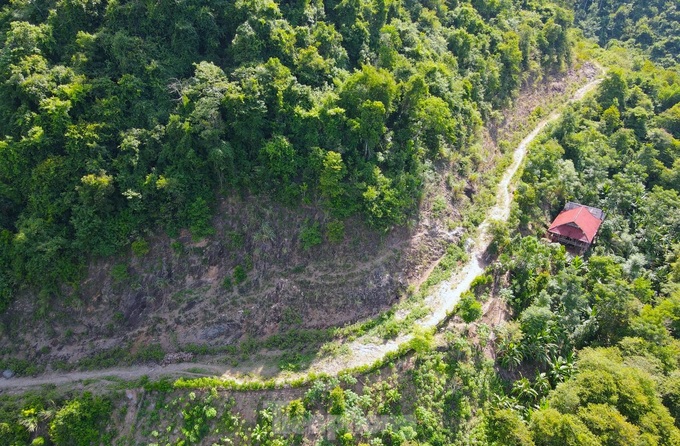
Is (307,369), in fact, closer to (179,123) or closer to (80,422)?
(80,422)

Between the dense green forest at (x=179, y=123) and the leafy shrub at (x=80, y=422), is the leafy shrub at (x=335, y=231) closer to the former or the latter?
the dense green forest at (x=179, y=123)

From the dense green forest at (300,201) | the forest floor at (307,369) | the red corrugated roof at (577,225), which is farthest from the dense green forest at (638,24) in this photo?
the forest floor at (307,369)

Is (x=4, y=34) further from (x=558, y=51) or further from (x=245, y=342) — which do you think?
(x=558, y=51)

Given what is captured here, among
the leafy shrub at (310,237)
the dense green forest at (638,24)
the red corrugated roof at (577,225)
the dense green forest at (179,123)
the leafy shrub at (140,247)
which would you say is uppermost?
the dense green forest at (638,24)

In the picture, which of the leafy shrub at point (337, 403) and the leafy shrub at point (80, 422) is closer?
the leafy shrub at point (337, 403)

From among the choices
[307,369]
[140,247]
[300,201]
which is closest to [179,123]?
[140,247]

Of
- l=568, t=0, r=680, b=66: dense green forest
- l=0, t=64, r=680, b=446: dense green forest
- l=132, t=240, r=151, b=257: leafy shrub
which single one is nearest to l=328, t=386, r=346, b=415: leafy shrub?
l=0, t=64, r=680, b=446: dense green forest

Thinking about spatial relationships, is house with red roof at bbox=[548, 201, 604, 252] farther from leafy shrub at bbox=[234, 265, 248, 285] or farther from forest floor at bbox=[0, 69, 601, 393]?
leafy shrub at bbox=[234, 265, 248, 285]
